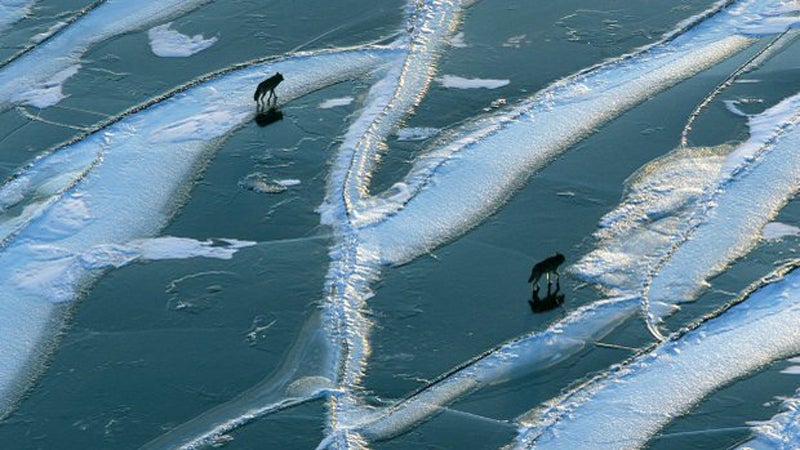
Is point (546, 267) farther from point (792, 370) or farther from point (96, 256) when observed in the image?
point (96, 256)

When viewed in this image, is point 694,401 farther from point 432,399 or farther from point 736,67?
point 736,67

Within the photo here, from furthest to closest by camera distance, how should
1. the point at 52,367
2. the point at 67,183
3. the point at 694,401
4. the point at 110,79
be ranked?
the point at 110,79
the point at 67,183
the point at 52,367
the point at 694,401

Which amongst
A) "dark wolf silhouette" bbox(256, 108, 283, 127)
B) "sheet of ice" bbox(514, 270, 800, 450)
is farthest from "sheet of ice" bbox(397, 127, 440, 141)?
"sheet of ice" bbox(514, 270, 800, 450)

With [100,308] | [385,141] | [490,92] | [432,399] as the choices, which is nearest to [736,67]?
[490,92]

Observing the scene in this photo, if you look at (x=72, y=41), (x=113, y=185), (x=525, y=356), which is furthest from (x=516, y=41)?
(x=525, y=356)

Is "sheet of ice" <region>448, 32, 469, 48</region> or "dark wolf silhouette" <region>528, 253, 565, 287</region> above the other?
"sheet of ice" <region>448, 32, 469, 48</region>

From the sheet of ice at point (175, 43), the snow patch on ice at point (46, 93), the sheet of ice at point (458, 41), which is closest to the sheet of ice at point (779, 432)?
the sheet of ice at point (458, 41)

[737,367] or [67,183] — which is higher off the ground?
[67,183]

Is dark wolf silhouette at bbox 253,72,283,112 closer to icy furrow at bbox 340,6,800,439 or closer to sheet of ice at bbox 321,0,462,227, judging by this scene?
sheet of ice at bbox 321,0,462,227

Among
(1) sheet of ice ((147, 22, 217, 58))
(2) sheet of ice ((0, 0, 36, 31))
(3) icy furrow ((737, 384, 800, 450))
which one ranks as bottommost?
(3) icy furrow ((737, 384, 800, 450))
